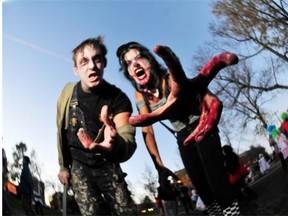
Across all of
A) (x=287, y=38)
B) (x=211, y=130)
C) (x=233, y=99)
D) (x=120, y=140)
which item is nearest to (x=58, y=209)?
(x=120, y=140)

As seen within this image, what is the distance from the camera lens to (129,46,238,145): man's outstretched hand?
2266mm

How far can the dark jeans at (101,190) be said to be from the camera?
2463 mm

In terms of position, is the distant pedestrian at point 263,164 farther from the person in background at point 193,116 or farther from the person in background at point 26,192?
the person in background at point 26,192

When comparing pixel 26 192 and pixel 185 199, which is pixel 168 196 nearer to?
A: pixel 185 199

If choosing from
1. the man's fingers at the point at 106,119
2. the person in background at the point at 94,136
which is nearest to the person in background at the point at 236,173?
the person in background at the point at 94,136

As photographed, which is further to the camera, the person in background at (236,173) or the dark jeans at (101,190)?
the dark jeans at (101,190)

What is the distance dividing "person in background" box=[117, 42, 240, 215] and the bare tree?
0.45 ft

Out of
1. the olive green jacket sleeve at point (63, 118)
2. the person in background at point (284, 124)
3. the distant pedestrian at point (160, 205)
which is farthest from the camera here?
the olive green jacket sleeve at point (63, 118)

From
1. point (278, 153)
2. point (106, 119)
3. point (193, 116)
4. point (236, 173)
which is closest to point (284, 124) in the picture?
point (278, 153)

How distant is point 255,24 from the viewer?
7.60ft

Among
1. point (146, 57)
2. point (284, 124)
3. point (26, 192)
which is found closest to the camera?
point (284, 124)

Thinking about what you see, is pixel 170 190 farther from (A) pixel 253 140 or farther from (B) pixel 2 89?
(B) pixel 2 89

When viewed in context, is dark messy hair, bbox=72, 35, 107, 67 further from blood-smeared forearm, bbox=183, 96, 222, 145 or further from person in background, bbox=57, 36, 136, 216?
blood-smeared forearm, bbox=183, 96, 222, 145

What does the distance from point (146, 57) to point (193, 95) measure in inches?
11.8
